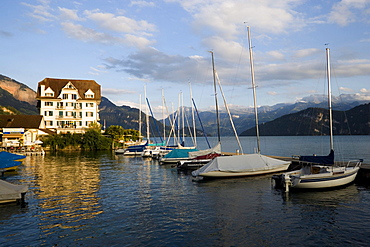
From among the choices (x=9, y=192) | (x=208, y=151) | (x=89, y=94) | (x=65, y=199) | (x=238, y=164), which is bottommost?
(x=65, y=199)

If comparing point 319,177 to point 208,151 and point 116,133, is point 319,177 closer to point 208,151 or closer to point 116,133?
point 208,151

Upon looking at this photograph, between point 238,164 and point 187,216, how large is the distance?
15.7 metres

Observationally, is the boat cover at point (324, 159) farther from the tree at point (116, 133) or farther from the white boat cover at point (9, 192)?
the tree at point (116, 133)

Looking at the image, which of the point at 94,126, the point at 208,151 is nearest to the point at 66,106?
the point at 94,126

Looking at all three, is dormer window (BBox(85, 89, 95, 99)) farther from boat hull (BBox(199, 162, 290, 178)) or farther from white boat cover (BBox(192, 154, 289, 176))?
boat hull (BBox(199, 162, 290, 178))

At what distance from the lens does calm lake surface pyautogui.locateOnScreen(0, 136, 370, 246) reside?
14.8m

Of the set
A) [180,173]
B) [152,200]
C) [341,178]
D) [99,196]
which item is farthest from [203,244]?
[180,173]

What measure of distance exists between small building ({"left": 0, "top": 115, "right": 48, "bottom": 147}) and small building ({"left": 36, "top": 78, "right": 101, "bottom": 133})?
510 centimetres

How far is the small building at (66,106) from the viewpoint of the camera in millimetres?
99062

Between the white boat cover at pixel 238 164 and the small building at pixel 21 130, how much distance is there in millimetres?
60562

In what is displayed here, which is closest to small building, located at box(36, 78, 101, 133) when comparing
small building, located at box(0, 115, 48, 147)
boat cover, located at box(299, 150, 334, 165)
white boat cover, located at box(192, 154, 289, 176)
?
small building, located at box(0, 115, 48, 147)

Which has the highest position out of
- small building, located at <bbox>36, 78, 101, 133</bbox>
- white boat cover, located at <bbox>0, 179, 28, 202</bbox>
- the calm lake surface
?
small building, located at <bbox>36, 78, 101, 133</bbox>

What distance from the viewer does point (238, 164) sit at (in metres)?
33.2

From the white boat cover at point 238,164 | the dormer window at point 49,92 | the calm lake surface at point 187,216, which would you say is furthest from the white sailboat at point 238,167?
the dormer window at point 49,92
